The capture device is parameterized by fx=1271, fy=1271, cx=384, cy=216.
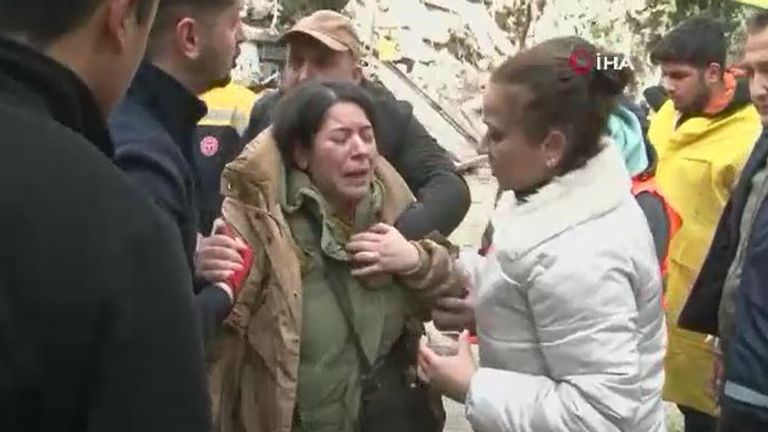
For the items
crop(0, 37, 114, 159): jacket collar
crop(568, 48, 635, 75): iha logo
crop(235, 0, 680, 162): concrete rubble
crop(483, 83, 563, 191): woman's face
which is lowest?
crop(235, 0, 680, 162): concrete rubble

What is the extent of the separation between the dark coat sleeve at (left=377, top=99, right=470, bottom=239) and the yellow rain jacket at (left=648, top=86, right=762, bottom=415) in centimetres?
109

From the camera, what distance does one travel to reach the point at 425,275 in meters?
2.80

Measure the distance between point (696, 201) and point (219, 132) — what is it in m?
1.61

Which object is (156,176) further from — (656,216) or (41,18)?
(656,216)

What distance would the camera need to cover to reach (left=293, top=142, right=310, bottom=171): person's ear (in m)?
2.87

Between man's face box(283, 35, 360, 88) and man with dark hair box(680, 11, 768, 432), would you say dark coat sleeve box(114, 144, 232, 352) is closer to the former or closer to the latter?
man with dark hair box(680, 11, 768, 432)

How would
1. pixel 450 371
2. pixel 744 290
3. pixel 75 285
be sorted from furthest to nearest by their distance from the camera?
pixel 744 290 → pixel 450 371 → pixel 75 285

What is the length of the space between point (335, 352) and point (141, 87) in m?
0.79

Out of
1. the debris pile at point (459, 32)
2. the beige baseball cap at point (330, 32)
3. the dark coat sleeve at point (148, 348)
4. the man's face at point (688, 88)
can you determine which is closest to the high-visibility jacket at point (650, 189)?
the man's face at point (688, 88)

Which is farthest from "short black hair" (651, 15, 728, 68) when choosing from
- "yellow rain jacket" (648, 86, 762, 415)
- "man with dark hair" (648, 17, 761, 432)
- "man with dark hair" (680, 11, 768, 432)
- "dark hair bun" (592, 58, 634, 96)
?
"dark hair bun" (592, 58, 634, 96)

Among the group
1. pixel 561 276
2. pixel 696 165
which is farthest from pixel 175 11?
pixel 696 165

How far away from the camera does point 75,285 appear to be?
1234mm

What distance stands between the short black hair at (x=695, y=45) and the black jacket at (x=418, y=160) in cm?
127

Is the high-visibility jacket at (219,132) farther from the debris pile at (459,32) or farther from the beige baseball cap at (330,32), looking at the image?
the debris pile at (459,32)
